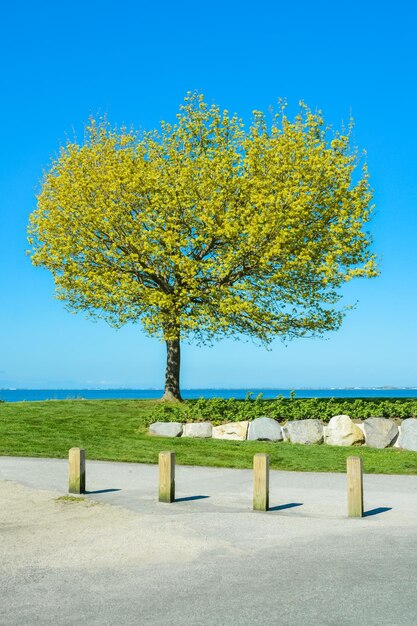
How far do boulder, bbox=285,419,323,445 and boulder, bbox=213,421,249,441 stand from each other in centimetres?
138

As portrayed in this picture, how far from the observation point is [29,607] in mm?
6867

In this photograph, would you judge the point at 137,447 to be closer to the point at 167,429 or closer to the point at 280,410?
the point at 167,429

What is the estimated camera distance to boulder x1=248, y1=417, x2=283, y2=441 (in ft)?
69.3

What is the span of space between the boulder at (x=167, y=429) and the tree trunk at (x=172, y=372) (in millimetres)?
7861

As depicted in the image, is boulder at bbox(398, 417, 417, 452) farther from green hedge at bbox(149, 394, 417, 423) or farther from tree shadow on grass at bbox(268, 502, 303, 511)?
tree shadow on grass at bbox(268, 502, 303, 511)

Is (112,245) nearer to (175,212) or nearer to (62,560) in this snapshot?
(175,212)

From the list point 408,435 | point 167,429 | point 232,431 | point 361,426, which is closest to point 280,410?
point 232,431

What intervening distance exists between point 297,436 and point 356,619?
568 inches

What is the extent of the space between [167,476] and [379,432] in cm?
993

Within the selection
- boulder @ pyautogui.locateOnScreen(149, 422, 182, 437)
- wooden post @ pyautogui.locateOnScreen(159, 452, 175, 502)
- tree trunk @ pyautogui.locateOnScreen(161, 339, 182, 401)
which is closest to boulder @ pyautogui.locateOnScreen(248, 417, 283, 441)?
boulder @ pyautogui.locateOnScreen(149, 422, 182, 437)

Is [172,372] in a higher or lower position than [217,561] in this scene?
higher

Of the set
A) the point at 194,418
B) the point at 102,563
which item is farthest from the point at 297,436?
the point at 102,563

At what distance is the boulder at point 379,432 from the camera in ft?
66.6

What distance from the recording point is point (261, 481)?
11.6 meters
